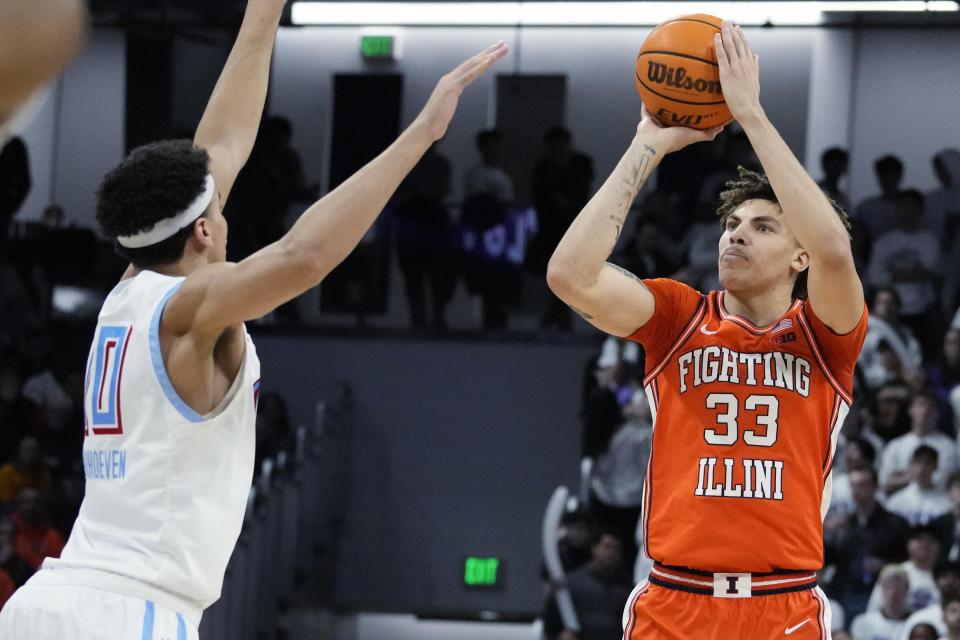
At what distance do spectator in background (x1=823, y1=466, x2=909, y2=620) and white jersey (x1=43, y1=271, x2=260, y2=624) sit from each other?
20.6 ft

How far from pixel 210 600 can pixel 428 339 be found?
32.9 feet

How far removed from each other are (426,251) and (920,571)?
6.00 m

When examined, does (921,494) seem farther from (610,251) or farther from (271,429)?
(610,251)

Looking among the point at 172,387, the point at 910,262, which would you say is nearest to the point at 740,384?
the point at 172,387

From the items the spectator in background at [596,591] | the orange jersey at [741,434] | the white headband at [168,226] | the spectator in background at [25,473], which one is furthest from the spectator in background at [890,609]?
the spectator in background at [25,473]

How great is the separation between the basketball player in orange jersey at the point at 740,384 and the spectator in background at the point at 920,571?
480cm

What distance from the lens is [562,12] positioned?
13.8 meters

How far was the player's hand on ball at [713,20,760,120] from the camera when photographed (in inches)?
141

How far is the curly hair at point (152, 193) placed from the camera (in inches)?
118

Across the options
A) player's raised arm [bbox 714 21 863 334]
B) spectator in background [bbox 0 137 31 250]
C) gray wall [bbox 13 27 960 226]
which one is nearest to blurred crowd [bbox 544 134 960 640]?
gray wall [bbox 13 27 960 226]

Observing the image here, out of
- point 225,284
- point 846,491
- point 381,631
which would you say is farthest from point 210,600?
point 381,631

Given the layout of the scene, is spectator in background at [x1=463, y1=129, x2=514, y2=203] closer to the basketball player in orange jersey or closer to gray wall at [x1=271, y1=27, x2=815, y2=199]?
gray wall at [x1=271, y1=27, x2=815, y2=199]

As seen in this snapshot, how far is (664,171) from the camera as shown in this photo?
1249 cm

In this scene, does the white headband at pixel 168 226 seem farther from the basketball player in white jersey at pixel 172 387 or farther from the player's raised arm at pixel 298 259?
the player's raised arm at pixel 298 259
